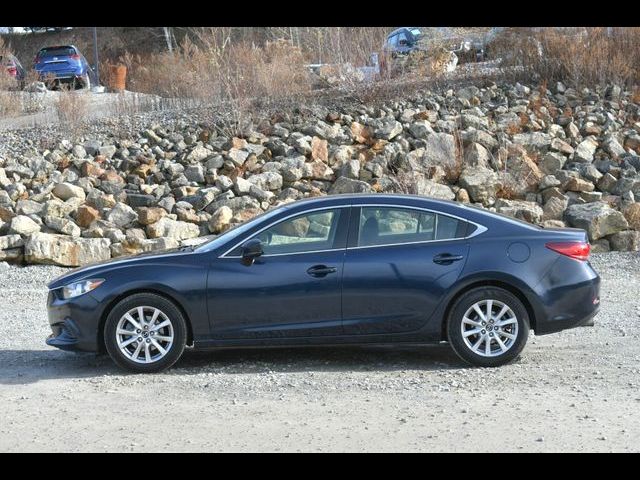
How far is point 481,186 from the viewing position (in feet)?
58.9

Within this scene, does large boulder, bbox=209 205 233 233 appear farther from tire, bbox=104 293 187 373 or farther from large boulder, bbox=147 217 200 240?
tire, bbox=104 293 187 373

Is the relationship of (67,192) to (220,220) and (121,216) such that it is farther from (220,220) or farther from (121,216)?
(220,220)

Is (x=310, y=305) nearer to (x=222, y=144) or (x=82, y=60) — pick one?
(x=222, y=144)

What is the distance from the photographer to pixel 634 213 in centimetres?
1669

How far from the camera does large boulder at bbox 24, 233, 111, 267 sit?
584 inches

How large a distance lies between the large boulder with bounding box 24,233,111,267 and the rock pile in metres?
0.02

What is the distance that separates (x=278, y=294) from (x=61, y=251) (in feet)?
24.8

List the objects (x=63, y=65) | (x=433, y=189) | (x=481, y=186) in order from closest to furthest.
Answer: (x=433, y=189)
(x=481, y=186)
(x=63, y=65)

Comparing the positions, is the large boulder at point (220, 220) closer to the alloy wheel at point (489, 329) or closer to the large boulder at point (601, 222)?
the large boulder at point (601, 222)

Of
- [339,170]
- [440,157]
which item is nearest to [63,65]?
[339,170]

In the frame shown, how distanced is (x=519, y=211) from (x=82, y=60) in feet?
72.4

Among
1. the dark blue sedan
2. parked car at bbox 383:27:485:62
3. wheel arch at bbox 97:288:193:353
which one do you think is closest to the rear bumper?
the dark blue sedan

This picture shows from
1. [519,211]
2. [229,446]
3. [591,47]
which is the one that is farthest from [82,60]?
[229,446]

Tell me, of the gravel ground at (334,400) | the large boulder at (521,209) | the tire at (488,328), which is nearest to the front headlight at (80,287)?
the gravel ground at (334,400)
